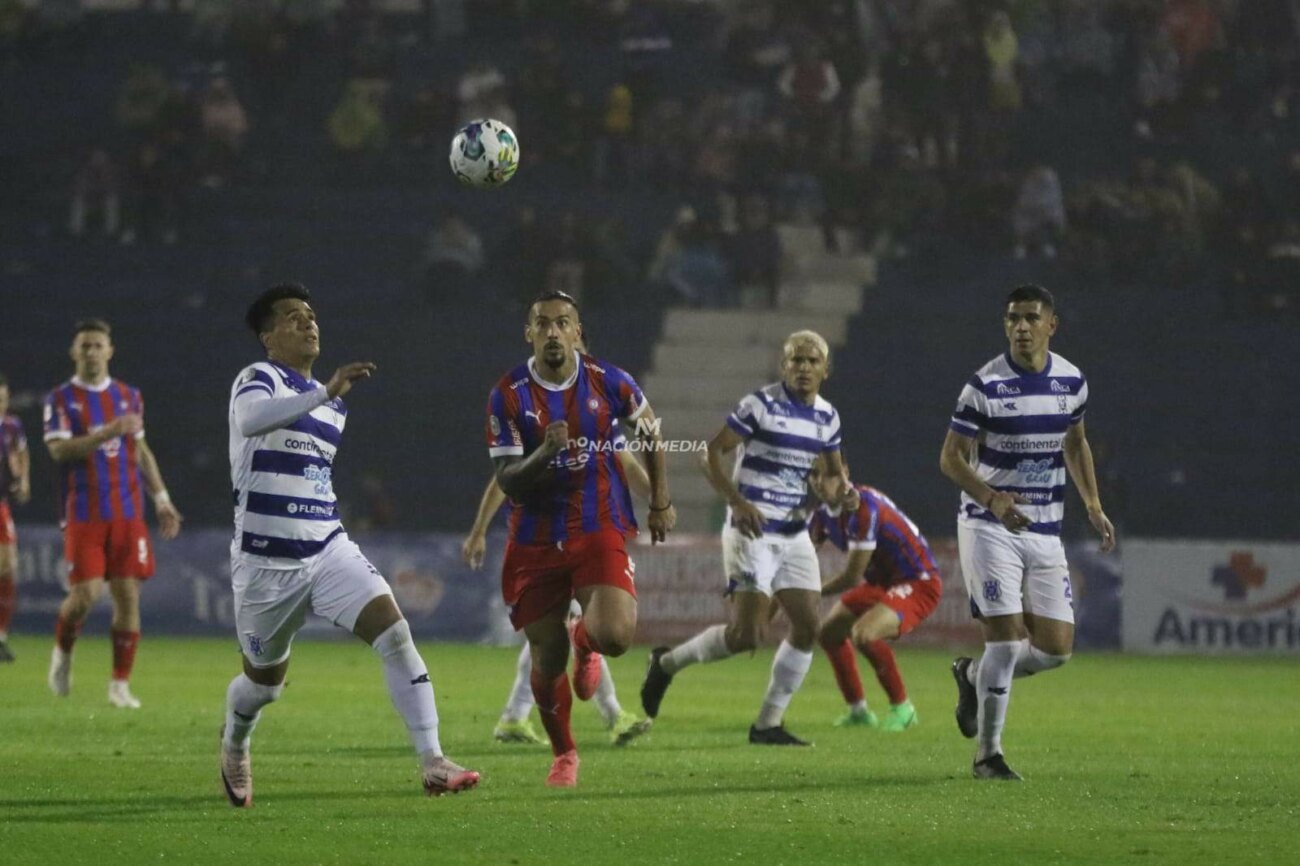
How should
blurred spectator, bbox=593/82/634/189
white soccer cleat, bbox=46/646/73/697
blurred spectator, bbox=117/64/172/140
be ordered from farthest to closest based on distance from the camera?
1. blurred spectator, bbox=117/64/172/140
2. blurred spectator, bbox=593/82/634/189
3. white soccer cleat, bbox=46/646/73/697

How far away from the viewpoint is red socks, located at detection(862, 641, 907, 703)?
13164 mm

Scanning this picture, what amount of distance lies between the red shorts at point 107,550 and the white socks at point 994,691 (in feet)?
22.1

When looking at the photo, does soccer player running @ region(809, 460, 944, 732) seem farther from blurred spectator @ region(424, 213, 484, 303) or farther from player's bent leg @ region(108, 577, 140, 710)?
blurred spectator @ region(424, 213, 484, 303)

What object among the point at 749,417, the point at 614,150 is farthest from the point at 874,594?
the point at 614,150

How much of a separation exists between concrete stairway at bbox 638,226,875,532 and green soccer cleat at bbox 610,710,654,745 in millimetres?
14372

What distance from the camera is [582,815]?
26.6 feet

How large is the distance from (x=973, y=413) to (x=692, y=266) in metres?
18.1

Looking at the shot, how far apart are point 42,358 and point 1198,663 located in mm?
15520

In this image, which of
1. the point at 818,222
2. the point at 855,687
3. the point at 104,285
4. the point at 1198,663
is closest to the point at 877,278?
the point at 818,222

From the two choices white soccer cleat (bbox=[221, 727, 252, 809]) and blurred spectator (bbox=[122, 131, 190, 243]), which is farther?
blurred spectator (bbox=[122, 131, 190, 243])

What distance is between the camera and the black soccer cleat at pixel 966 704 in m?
10.7

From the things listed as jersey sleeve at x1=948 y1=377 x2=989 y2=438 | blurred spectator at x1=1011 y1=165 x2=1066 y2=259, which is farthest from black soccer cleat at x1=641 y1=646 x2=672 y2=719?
blurred spectator at x1=1011 y1=165 x2=1066 y2=259

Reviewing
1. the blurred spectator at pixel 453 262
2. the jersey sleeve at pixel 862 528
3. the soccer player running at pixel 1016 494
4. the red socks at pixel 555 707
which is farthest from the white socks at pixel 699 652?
the blurred spectator at pixel 453 262

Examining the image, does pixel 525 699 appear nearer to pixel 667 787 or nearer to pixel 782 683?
pixel 782 683
